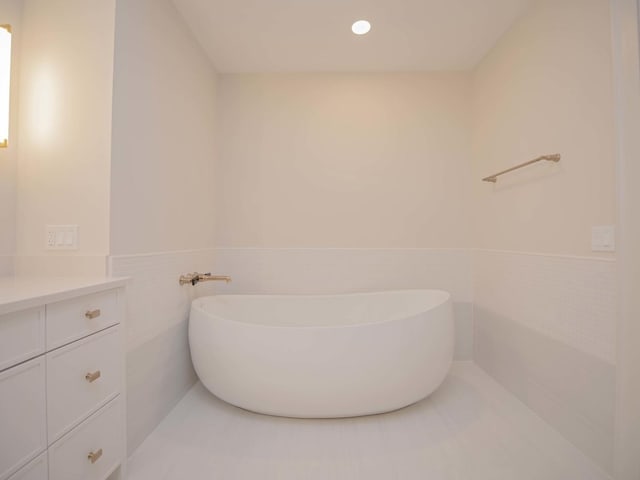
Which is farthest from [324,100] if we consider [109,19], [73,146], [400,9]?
[73,146]

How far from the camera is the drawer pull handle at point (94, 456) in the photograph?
1123 mm

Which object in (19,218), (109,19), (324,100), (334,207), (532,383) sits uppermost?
(324,100)

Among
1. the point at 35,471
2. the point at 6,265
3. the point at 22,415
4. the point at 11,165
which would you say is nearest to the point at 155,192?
the point at 11,165

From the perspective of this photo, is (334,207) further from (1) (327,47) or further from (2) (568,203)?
(2) (568,203)

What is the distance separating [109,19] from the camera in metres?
1.41

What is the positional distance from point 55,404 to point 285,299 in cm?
152

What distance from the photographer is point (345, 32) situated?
7.06 feet

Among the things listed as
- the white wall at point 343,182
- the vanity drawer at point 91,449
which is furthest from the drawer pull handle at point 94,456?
the white wall at point 343,182

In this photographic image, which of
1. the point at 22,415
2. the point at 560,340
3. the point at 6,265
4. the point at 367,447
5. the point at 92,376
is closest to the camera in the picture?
the point at 22,415

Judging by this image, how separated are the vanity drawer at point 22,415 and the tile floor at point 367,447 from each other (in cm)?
61

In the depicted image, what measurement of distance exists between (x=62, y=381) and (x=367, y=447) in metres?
1.29

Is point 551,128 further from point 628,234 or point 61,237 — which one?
point 61,237

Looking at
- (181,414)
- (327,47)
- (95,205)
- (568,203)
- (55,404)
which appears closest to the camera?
(55,404)

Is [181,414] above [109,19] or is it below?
below
